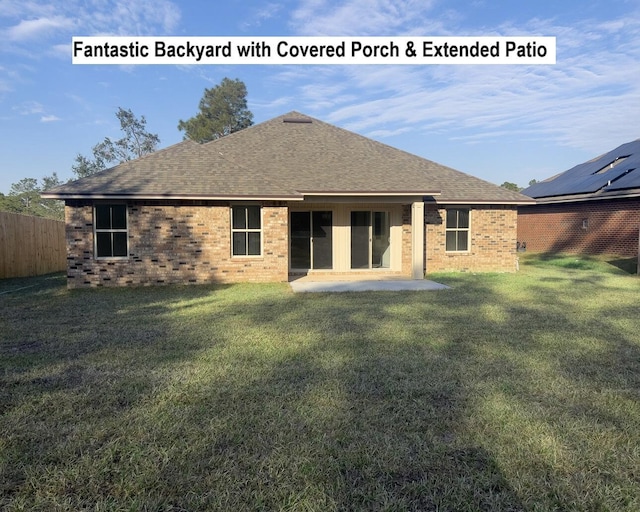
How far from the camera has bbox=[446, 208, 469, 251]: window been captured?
15078 mm

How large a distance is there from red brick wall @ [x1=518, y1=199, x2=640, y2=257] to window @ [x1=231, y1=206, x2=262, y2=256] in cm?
1566

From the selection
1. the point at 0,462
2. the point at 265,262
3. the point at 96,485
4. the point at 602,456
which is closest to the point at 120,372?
the point at 0,462

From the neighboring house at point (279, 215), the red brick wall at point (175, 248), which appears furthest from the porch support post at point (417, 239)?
the red brick wall at point (175, 248)

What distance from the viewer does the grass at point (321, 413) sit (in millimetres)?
2709

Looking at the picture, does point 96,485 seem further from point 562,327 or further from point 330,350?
point 562,327

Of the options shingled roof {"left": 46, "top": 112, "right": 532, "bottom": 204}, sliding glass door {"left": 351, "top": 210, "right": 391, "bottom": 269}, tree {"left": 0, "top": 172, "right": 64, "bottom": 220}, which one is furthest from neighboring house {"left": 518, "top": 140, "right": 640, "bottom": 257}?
tree {"left": 0, "top": 172, "right": 64, "bottom": 220}

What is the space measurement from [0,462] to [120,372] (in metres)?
1.84

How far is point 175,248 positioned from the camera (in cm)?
1228

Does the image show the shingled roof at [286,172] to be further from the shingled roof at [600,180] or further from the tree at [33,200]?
the tree at [33,200]

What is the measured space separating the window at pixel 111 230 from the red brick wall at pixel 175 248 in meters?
0.17

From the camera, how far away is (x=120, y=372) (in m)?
4.79

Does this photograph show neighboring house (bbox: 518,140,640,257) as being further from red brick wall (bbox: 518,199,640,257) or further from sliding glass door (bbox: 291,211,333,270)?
sliding glass door (bbox: 291,211,333,270)

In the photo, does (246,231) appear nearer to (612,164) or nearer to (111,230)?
(111,230)

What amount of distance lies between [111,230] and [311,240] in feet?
19.8
